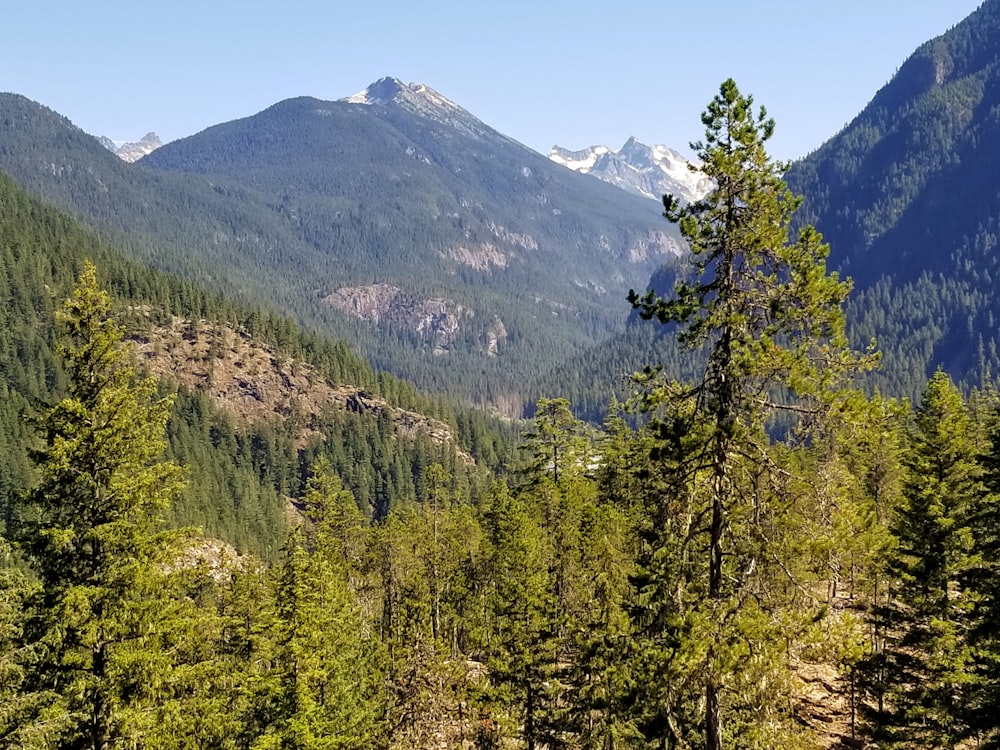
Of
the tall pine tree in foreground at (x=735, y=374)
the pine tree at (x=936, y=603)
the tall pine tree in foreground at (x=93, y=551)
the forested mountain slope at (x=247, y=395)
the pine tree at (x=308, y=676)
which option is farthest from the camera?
the forested mountain slope at (x=247, y=395)

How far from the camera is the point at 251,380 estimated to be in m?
147

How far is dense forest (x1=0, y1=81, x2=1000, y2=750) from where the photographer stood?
12750mm

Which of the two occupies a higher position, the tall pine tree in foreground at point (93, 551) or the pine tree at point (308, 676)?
the tall pine tree in foreground at point (93, 551)

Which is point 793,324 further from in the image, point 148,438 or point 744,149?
point 148,438

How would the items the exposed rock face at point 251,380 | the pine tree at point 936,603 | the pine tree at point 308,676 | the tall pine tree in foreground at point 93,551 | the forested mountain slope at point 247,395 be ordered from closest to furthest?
the tall pine tree in foreground at point 93,551 → the pine tree at point 308,676 → the pine tree at point 936,603 → the forested mountain slope at point 247,395 → the exposed rock face at point 251,380

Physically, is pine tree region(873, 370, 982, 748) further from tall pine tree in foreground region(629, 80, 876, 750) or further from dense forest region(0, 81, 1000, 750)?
tall pine tree in foreground region(629, 80, 876, 750)

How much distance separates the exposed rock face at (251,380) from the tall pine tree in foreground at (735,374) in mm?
136818

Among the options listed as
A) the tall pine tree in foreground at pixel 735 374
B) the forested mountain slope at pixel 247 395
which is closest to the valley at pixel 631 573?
the tall pine tree in foreground at pixel 735 374

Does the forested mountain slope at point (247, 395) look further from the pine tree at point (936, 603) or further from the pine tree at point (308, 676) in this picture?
the pine tree at point (936, 603)

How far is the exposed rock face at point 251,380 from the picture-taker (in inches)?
5492

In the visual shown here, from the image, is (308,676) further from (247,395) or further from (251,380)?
(251,380)

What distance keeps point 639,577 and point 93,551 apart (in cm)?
1877

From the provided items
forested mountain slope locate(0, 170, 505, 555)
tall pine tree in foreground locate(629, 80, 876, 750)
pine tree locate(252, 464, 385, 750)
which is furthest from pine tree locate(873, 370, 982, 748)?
forested mountain slope locate(0, 170, 505, 555)

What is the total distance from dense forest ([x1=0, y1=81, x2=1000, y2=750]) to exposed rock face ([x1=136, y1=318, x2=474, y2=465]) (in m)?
98.6
